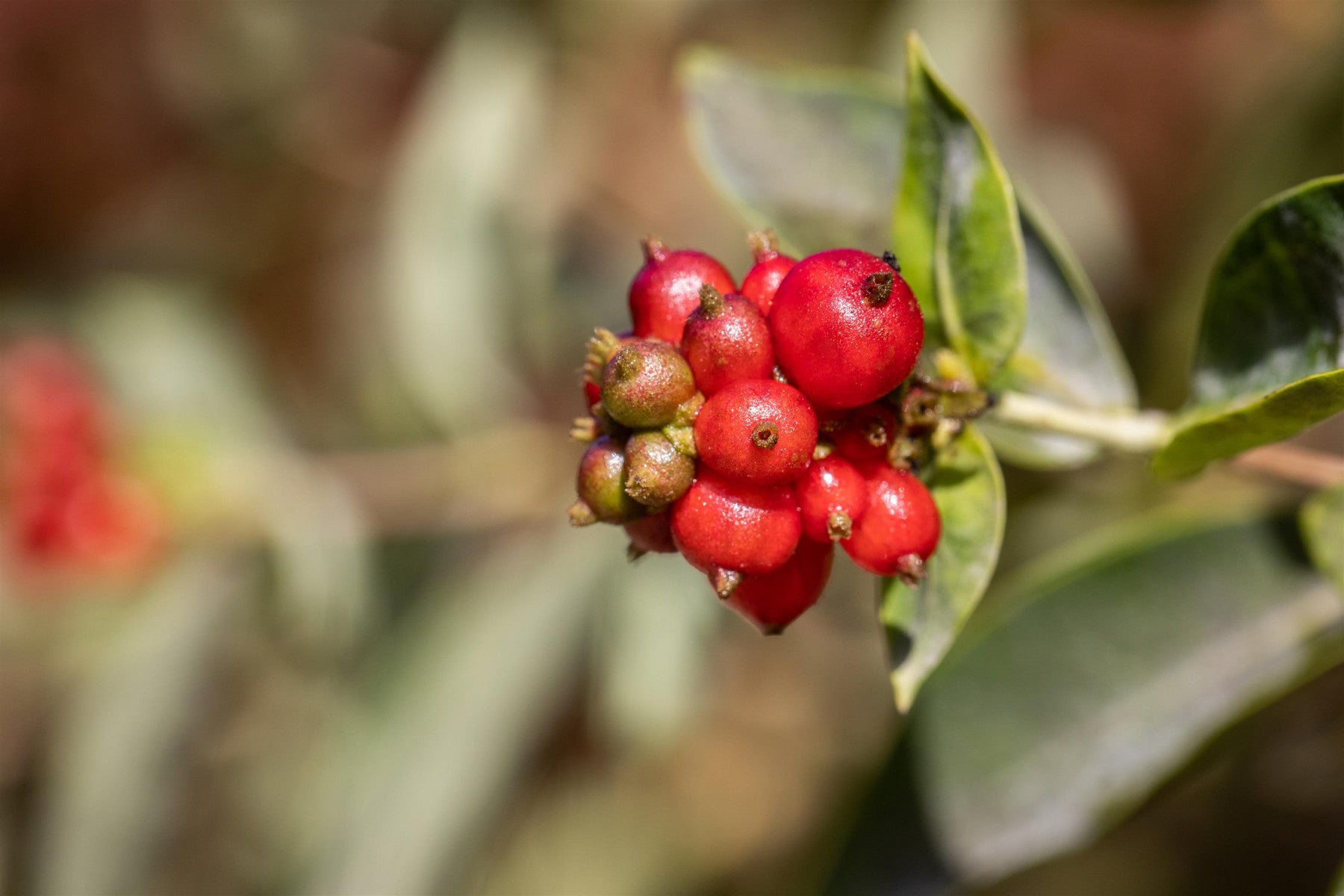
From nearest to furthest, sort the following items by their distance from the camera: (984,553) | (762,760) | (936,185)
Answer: (984,553), (936,185), (762,760)

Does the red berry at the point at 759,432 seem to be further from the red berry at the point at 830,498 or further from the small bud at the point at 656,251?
the small bud at the point at 656,251

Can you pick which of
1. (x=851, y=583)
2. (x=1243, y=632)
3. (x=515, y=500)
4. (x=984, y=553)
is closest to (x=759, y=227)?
(x=984, y=553)

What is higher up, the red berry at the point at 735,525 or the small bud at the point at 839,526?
the red berry at the point at 735,525

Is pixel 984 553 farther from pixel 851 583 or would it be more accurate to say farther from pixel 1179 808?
pixel 851 583

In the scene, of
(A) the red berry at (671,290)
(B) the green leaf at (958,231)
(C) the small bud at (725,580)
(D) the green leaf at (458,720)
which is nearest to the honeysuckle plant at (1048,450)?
(B) the green leaf at (958,231)

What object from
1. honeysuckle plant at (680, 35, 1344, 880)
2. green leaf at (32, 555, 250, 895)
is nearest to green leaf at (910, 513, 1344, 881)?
honeysuckle plant at (680, 35, 1344, 880)

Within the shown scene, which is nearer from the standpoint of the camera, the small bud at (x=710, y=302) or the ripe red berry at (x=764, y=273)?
the small bud at (x=710, y=302)
